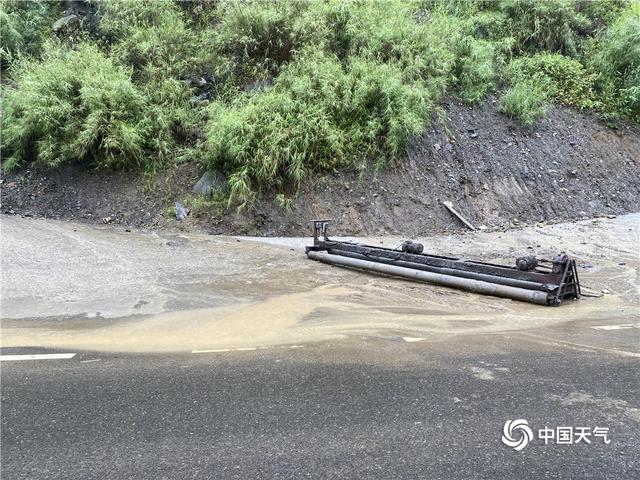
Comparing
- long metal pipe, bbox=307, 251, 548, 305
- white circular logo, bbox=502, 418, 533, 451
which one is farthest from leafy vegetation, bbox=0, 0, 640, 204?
white circular logo, bbox=502, 418, 533, 451

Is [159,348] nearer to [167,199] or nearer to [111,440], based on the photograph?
[111,440]

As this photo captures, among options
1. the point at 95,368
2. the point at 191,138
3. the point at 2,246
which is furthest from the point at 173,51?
the point at 95,368

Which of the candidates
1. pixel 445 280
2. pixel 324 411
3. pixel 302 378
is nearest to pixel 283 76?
pixel 445 280

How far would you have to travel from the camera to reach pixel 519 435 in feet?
9.53

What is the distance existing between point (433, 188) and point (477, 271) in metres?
5.60

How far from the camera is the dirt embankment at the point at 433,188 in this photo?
451 inches

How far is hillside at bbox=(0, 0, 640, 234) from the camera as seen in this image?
1165cm

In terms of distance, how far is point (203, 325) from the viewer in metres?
5.44

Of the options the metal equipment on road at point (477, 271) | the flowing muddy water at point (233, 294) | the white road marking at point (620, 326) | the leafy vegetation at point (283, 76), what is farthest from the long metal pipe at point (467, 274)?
the leafy vegetation at point (283, 76)

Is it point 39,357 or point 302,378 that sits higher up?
point 302,378

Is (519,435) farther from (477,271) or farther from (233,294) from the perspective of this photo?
(233,294)

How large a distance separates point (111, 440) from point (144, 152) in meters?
10.7
